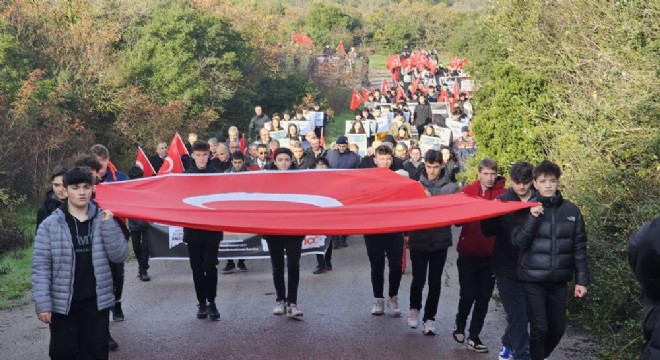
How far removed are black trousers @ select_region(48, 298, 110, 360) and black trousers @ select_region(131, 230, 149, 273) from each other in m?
6.03

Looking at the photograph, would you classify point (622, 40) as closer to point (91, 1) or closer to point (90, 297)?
point (90, 297)

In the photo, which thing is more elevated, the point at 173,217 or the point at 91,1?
the point at 91,1

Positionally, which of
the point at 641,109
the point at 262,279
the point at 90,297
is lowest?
the point at 262,279

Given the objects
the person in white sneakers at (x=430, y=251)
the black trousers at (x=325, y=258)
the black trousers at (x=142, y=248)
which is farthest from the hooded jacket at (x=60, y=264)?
the black trousers at (x=325, y=258)

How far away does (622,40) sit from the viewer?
1122 centimetres

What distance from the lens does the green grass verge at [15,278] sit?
12.1 metres

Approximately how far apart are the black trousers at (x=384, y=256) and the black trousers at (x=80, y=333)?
3930 mm

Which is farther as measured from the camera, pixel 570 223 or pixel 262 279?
pixel 262 279

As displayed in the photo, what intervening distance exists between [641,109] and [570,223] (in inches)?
96.0

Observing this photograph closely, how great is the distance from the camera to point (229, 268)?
14148 millimetres

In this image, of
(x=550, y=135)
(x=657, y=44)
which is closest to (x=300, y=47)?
(x=550, y=135)

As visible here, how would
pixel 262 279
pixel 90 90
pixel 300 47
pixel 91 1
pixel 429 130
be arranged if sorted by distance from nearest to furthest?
pixel 262 279, pixel 429 130, pixel 90 90, pixel 91 1, pixel 300 47

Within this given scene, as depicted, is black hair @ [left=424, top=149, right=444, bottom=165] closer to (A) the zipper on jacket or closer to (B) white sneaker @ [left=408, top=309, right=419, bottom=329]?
(B) white sneaker @ [left=408, top=309, right=419, bottom=329]

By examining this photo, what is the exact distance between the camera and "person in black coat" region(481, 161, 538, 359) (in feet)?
26.8
